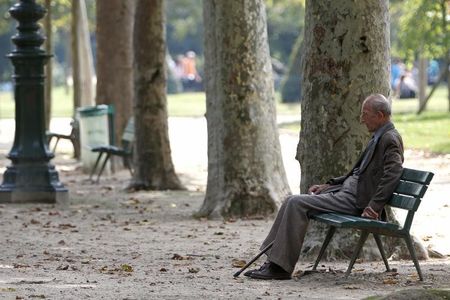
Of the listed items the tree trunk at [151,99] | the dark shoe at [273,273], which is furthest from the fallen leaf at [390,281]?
the tree trunk at [151,99]

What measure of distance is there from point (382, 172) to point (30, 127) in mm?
8318

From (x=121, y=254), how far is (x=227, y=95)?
3.72m

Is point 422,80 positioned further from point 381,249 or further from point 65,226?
point 381,249

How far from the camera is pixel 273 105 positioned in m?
16.5

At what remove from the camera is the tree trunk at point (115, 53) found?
23250 mm

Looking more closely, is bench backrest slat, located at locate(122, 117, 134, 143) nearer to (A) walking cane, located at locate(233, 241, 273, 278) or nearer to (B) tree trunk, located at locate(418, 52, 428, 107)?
(A) walking cane, located at locate(233, 241, 273, 278)

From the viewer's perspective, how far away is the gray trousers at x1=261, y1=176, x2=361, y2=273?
10570 millimetres

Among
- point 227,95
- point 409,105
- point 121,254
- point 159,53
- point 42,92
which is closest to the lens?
point 121,254

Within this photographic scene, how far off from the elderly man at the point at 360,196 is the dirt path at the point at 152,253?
226 millimetres

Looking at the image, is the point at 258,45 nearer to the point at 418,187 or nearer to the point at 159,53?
the point at 159,53

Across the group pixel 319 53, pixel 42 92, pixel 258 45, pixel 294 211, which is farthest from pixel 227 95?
pixel 294 211

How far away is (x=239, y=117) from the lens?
16.0 meters

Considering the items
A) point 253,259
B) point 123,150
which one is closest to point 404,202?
point 253,259

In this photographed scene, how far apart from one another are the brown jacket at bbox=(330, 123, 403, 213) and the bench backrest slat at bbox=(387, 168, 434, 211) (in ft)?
0.19
